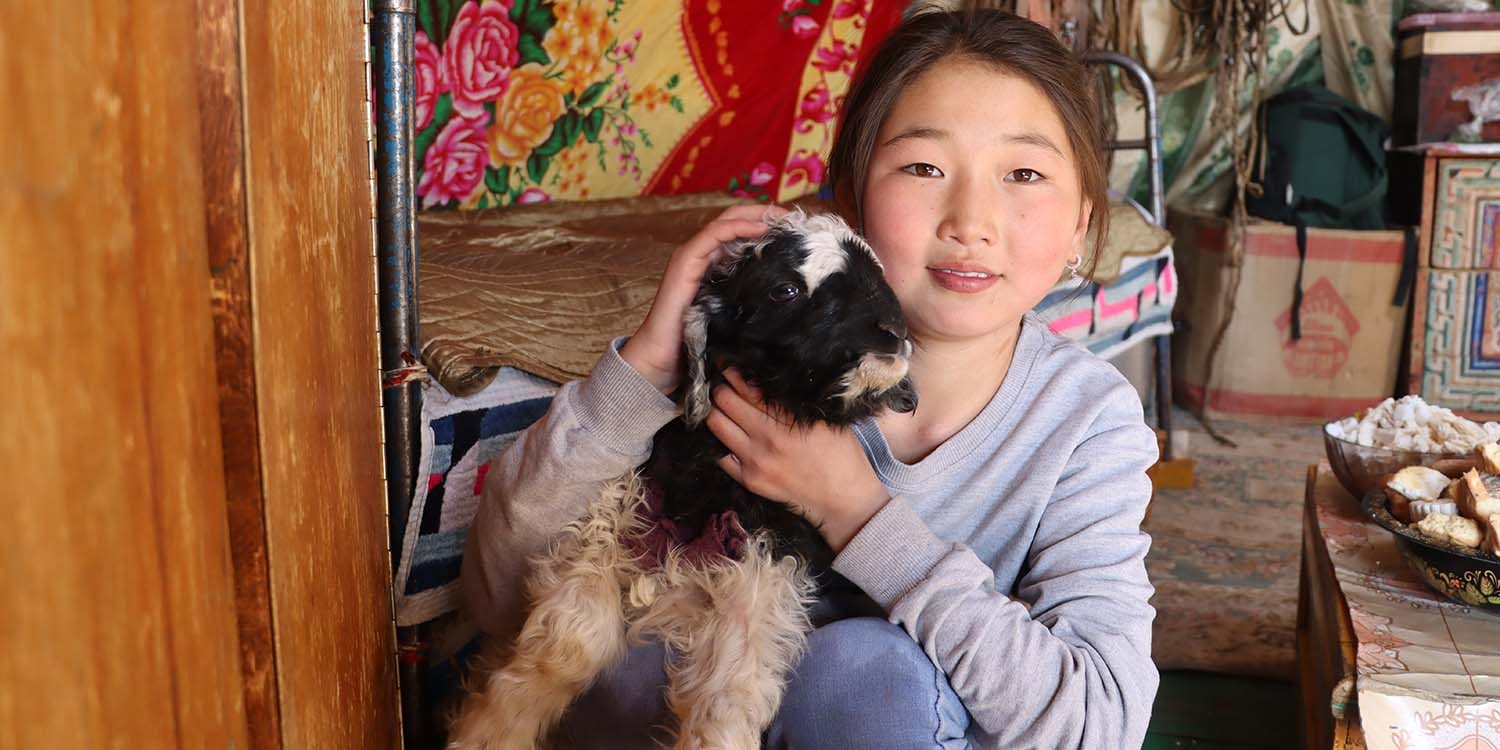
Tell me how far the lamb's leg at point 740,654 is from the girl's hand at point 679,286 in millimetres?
247

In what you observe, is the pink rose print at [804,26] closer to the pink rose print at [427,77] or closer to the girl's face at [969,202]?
the pink rose print at [427,77]

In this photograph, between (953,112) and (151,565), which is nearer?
(151,565)

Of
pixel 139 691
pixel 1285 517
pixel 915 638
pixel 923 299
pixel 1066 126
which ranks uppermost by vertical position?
pixel 1066 126

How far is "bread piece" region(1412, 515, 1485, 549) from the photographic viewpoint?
160 cm

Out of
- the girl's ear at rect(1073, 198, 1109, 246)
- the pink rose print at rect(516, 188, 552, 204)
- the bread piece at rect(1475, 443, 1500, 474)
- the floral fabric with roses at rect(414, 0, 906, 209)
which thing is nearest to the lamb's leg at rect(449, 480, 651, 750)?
the girl's ear at rect(1073, 198, 1109, 246)

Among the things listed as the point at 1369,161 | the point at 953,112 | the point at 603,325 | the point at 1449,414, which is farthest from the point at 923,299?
the point at 1369,161

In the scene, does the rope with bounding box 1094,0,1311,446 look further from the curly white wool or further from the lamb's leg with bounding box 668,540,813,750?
the lamb's leg with bounding box 668,540,813,750

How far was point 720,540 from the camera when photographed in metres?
1.39

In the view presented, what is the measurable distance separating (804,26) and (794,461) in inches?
110

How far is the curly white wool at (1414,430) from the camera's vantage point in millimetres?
2051

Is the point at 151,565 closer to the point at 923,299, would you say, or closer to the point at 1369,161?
the point at 923,299

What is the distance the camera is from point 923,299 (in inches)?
57.7

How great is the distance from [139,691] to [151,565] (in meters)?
0.07

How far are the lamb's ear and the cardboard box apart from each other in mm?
3892
